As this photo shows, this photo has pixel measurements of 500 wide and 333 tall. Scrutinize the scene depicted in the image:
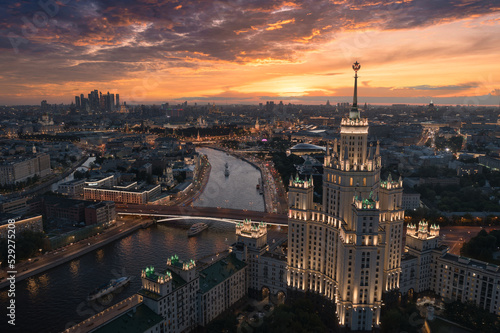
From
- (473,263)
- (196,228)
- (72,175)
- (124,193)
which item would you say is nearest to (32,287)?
(196,228)

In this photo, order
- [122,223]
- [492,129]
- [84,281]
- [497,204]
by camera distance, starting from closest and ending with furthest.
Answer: [84,281]
[122,223]
[497,204]
[492,129]

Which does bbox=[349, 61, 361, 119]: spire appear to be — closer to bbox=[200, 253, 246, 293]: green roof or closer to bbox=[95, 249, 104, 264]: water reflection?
bbox=[200, 253, 246, 293]: green roof

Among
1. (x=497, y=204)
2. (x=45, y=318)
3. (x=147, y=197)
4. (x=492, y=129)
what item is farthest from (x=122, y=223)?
(x=492, y=129)

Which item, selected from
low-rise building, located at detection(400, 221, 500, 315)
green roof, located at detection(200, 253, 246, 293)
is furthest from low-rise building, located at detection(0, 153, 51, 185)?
low-rise building, located at detection(400, 221, 500, 315)

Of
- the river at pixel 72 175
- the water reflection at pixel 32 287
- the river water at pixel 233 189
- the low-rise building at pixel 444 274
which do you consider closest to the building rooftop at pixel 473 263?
the low-rise building at pixel 444 274

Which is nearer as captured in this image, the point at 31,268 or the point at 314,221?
the point at 314,221

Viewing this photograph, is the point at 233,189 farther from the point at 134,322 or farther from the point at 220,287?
the point at 134,322

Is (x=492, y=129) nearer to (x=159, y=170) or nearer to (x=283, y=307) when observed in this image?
(x=159, y=170)
